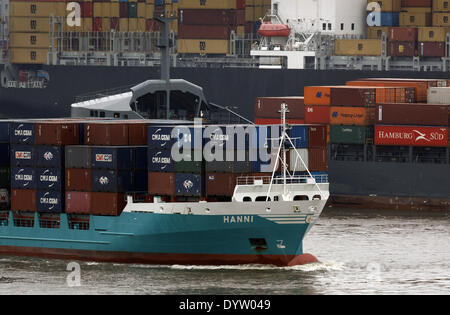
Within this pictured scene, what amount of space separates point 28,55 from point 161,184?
56660 millimetres

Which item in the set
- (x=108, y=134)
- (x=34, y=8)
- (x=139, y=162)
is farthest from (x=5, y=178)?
(x=34, y=8)

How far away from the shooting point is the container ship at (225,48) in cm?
9662

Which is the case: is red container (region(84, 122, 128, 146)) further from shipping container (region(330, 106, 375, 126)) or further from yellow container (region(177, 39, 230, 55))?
yellow container (region(177, 39, 230, 55))

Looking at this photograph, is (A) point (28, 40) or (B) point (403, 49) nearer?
(B) point (403, 49)

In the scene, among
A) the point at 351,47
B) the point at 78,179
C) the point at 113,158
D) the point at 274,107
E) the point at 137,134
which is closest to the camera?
the point at 113,158

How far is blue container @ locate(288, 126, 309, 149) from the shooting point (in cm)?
5825

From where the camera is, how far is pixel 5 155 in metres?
61.4

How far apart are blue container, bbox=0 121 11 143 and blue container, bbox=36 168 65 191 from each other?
8.15 feet

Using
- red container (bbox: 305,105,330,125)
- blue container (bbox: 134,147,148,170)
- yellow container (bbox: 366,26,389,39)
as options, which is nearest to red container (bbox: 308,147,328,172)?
blue container (bbox: 134,147,148,170)

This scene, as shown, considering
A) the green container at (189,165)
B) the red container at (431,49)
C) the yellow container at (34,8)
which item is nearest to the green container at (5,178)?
the green container at (189,165)

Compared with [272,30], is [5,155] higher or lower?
lower

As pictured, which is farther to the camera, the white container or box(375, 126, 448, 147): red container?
the white container

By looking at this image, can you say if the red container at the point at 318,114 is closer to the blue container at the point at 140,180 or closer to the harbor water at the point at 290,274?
the harbor water at the point at 290,274

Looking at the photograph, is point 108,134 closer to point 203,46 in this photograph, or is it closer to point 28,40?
point 203,46
